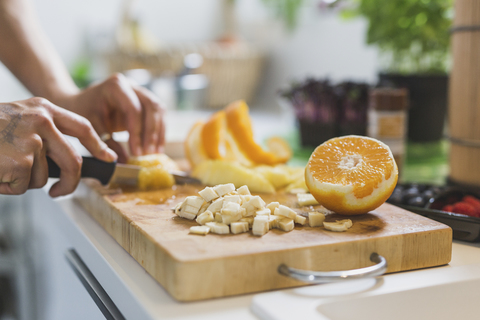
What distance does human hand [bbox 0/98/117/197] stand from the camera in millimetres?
675

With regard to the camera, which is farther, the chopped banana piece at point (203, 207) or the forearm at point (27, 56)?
the forearm at point (27, 56)

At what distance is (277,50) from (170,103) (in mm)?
994

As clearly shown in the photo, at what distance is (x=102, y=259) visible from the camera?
64 cm

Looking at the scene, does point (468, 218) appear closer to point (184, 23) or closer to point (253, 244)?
point (253, 244)

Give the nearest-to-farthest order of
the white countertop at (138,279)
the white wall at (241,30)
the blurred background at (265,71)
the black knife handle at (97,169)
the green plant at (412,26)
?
the white countertop at (138,279)
the black knife handle at (97,169)
the blurred background at (265,71)
the green plant at (412,26)
the white wall at (241,30)

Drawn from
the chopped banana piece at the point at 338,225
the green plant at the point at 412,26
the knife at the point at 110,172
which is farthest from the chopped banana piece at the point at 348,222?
the green plant at the point at 412,26

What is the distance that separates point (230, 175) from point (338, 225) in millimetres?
323

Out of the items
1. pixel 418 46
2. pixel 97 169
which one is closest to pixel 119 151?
pixel 97 169

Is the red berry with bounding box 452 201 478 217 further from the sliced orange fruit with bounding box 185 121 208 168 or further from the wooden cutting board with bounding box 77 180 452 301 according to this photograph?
the sliced orange fruit with bounding box 185 121 208 168

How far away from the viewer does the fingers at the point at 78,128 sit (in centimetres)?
74

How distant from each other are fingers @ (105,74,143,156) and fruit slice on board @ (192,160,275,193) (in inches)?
6.2

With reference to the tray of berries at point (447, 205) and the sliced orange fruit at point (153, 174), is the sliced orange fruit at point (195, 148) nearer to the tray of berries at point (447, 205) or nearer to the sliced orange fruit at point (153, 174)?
the sliced orange fruit at point (153, 174)

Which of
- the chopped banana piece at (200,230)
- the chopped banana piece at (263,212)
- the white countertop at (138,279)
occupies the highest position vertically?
the chopped banana piece at (263,212)

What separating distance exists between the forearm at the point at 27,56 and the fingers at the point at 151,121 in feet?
0.56
